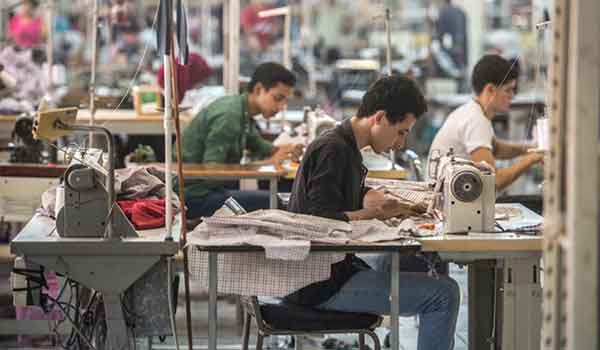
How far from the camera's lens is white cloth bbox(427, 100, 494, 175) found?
560 centimetres

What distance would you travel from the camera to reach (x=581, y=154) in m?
2.80

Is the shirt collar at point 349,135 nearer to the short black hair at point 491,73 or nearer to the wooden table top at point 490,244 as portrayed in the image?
the wooden table top at point 490,244

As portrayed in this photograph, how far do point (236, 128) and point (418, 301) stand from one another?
7.21 feet

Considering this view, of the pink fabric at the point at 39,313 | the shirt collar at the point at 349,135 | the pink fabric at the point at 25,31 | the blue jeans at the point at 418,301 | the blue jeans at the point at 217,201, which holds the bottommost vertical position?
the pink fabric at the point at 39,313

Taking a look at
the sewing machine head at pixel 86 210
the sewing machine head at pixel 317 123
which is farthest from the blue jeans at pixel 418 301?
the sewing machine head at pixel 317 123

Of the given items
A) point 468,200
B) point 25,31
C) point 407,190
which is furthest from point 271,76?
point 25,31

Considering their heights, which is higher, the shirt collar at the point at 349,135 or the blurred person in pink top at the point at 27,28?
the blurred person in pink top at the point at 27,28

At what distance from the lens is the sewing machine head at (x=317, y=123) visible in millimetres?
6320

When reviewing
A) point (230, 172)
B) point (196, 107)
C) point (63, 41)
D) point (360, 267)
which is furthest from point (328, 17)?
point (360, 267)

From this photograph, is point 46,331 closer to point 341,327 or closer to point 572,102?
point 341,327

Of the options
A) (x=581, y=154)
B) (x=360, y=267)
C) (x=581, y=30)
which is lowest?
(x=360, y=267)

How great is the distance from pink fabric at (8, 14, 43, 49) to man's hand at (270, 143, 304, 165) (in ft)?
22.1

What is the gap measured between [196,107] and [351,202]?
342cm

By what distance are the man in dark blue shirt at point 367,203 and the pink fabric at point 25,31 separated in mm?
8616
